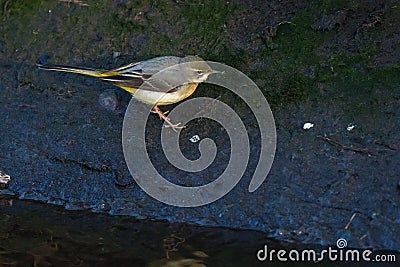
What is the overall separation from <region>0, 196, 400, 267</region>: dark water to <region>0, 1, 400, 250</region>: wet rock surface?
160 mm

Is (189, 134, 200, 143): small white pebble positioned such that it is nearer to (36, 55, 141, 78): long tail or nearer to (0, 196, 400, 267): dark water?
(36, 55, 141, 78): long tail

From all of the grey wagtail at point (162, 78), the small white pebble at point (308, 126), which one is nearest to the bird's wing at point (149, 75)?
the grey wagtail at point (162, 78)

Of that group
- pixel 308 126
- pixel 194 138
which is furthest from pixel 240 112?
pixel 308 126

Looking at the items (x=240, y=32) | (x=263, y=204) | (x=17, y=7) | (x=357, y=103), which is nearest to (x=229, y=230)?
(x=263, y=204)

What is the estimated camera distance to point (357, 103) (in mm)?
7309

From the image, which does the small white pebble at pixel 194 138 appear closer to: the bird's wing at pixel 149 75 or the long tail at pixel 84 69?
the bird's wing at pixel 149 75

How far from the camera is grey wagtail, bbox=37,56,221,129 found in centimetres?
753

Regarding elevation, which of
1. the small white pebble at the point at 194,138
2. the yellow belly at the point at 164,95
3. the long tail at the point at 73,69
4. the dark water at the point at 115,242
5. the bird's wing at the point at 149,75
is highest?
the long tail at the point at 73,69

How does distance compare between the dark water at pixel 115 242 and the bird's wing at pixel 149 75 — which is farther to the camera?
the bird's wing at pixel 149 75

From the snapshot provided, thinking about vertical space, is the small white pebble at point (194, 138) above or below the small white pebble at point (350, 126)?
below

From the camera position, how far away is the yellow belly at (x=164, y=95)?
24.8ft

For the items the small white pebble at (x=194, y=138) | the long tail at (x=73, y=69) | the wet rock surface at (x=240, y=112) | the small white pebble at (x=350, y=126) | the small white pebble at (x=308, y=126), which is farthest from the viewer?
the long tail at (x=73, y=69)

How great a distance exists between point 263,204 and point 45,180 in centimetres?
238

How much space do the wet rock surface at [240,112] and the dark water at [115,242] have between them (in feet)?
0.53
